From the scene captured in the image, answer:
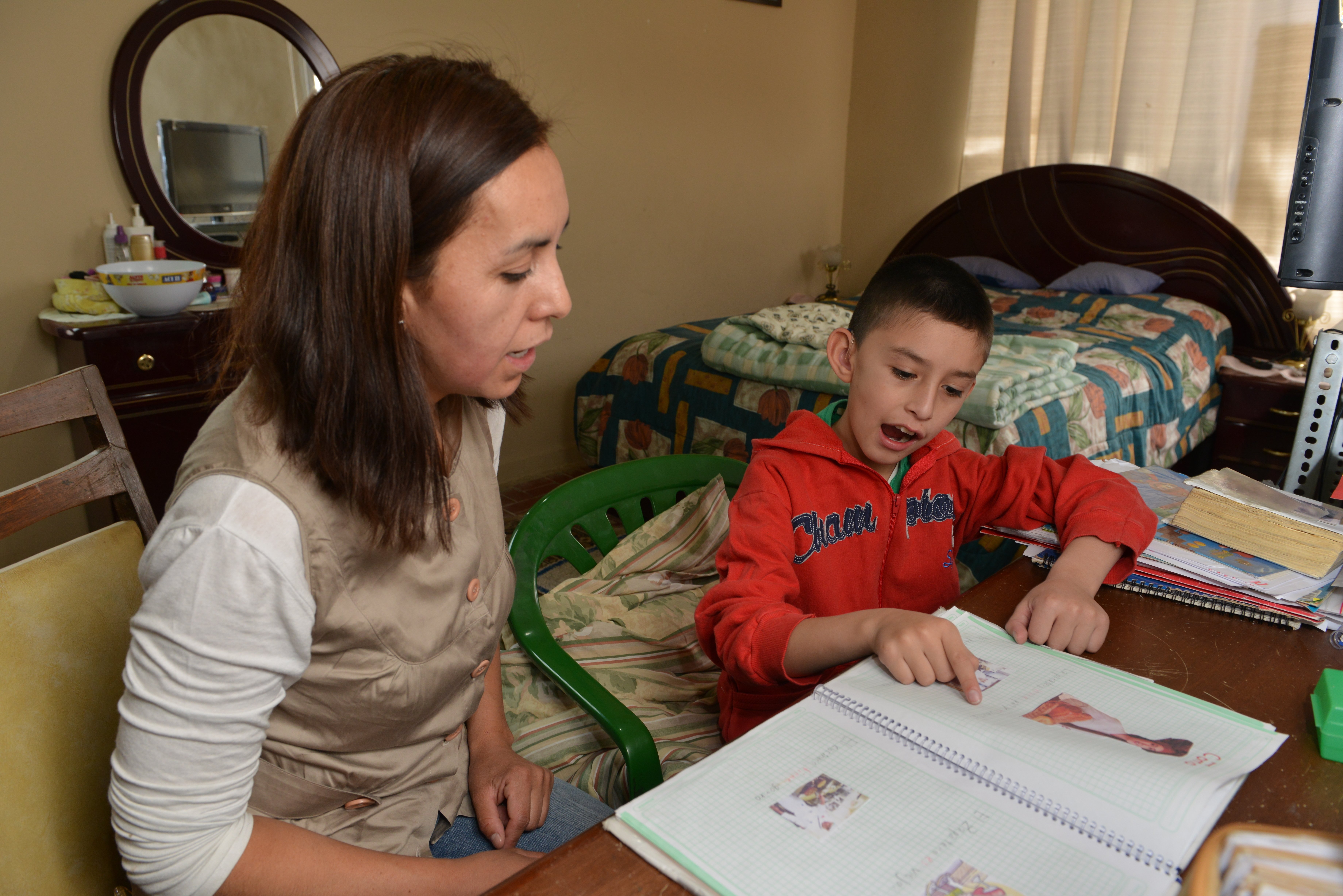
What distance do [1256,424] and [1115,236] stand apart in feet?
3.52

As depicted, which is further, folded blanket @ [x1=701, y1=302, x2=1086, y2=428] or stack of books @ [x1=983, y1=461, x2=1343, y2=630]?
folded blanket @ [x1=701, y1=302, x2=1086, y2=428]

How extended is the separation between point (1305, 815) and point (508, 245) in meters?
0.75

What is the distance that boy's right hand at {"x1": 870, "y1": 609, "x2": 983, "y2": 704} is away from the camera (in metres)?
0.71

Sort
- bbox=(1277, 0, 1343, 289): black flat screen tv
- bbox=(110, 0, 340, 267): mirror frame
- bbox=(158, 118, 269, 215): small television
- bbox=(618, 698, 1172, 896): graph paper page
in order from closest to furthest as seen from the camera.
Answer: bbox=(618, 698, 1172, 896): graph paper page → bbox=(1277, 0, 1343, 289): black flat screen tv → bbox=(110, 0, 340, 267): mirror frame → bbox=(158, 118, 269, 215): small television

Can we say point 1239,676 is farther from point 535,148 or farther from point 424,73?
point 424,73

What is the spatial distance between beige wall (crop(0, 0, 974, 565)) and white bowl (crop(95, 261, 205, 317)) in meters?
0.37

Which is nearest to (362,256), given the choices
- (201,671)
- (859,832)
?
(201,671)

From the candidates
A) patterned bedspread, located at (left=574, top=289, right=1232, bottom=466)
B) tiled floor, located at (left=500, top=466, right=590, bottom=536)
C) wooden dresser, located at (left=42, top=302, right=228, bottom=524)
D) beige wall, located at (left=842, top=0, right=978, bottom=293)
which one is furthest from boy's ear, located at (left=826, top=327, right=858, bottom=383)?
beige wall, located at (left=842, top=0, right=978, bottom=293)

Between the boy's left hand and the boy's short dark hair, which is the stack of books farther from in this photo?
the boy's short dark hair

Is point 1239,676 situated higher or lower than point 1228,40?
lower

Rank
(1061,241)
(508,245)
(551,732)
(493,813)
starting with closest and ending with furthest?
(508,245) < (493,813) < (551,732) < (1061,241)

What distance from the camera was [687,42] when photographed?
3.79m

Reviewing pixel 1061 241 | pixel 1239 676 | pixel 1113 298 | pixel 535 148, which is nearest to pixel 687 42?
pixel 1061 241

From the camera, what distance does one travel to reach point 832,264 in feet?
14.6
